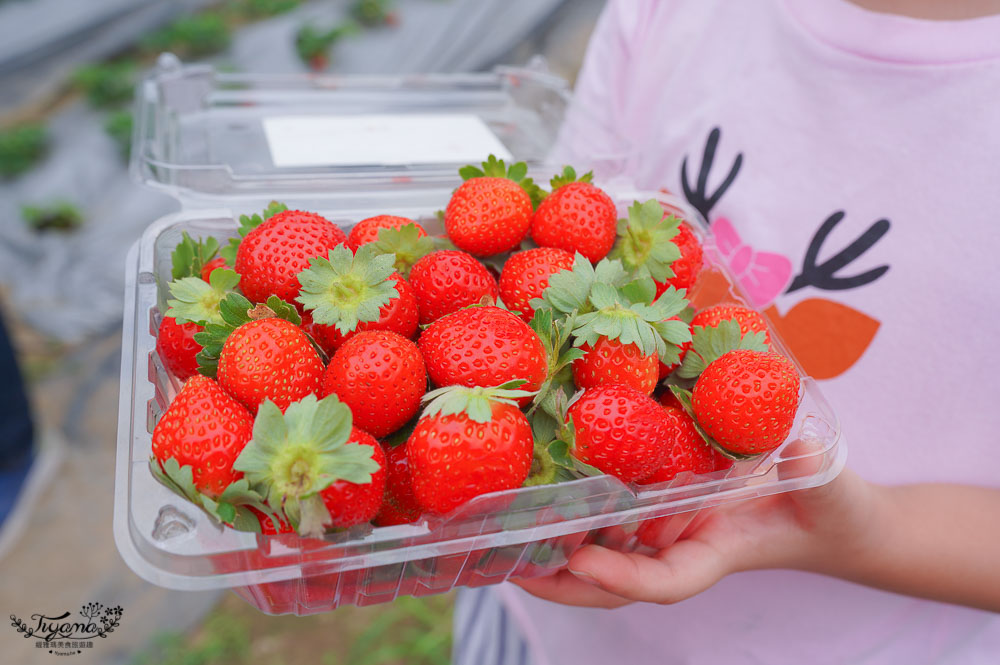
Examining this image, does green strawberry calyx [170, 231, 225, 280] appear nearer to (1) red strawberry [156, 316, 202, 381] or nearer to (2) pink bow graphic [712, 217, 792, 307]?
(1) red strawberry [156, 316, 202, 381]

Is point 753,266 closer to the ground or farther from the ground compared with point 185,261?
farther from the ground

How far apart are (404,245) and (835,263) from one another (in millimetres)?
572

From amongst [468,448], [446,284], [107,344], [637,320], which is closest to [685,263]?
[637,320]

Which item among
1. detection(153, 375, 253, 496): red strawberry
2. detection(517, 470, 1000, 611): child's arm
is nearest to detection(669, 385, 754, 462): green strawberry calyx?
detection(517, 470, 1000, 611): child's arm

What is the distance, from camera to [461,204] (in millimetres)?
927

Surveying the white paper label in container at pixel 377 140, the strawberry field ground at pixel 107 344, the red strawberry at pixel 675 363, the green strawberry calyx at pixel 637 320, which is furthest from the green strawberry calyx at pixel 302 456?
the strawberry field ground at pixel 107 344

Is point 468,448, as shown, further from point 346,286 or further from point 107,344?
point 107,344

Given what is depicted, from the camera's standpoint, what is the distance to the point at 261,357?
722mm

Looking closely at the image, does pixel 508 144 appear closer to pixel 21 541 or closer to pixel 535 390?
pixel 535 390

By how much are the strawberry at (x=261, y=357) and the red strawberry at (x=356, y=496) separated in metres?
0.09

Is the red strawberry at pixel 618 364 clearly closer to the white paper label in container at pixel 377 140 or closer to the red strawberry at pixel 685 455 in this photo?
the red strawberry at pixel 685 455

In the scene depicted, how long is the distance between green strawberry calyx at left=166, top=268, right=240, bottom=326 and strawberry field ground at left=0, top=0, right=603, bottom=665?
1.46 m

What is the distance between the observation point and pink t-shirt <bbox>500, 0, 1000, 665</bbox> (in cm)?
94

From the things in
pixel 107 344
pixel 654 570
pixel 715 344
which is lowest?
pixel 107 344
